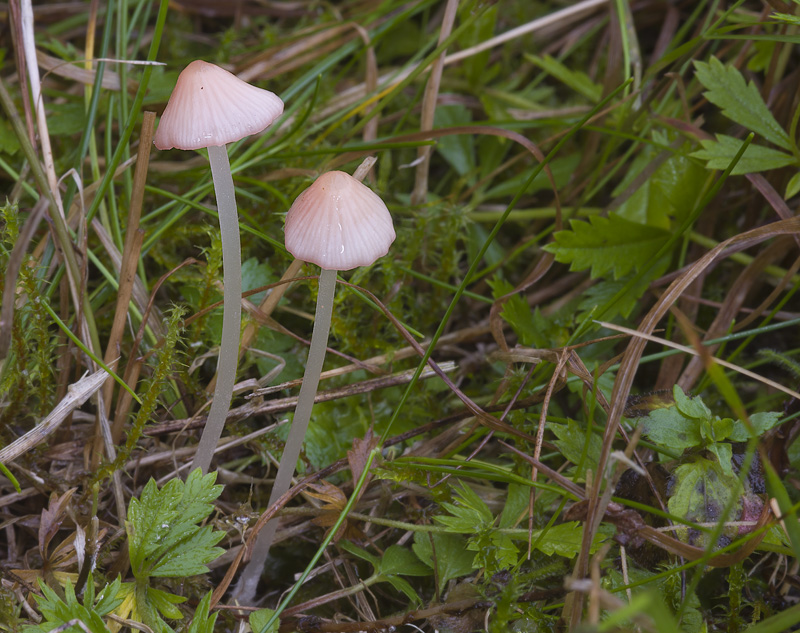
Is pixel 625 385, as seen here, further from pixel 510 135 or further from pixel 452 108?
pixel 452 108

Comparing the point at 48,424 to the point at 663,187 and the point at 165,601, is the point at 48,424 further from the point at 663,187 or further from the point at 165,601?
the point at 663,187

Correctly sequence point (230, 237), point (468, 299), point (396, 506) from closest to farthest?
point (230, 237) < point (396, 506) < point (468, 299)

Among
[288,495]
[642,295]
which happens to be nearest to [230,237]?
[288,495]

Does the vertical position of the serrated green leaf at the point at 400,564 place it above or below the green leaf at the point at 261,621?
below

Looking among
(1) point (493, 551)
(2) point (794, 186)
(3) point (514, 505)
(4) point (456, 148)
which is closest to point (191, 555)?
(1) point (493, 551)

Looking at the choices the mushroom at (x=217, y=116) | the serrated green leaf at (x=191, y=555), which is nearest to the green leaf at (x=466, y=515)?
the serrated green leaf at (x=191, y=555)

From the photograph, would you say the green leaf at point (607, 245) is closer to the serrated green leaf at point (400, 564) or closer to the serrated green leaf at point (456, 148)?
the serrated green leaf at point (456, 148)
